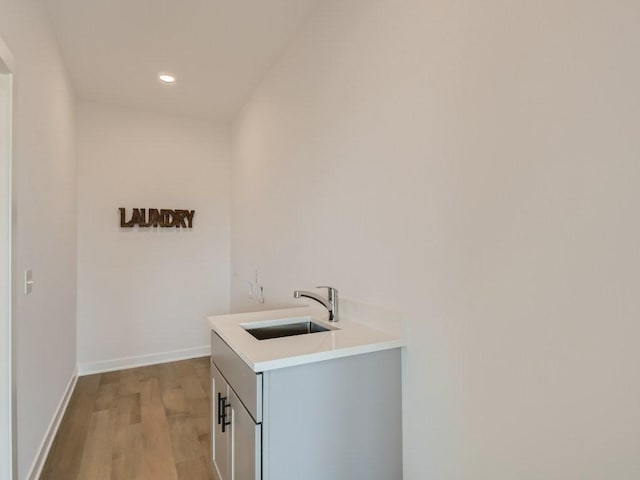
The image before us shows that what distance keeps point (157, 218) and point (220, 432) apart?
2.78 metres

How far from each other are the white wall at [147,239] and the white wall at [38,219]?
63cm

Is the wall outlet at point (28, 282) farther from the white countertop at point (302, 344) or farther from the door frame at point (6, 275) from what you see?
the white countertop at point (302, 344)

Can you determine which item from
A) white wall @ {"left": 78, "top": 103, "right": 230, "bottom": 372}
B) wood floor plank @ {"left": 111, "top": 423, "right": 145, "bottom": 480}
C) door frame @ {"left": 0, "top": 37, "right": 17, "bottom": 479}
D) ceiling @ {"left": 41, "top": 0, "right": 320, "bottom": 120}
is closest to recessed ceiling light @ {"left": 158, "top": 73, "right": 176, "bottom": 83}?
ceiling @ {"left": 41, "top": 0, "right": 320, "bottom": 120}

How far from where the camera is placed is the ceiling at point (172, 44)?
220 cm

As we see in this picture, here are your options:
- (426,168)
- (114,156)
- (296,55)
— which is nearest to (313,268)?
(426,168)

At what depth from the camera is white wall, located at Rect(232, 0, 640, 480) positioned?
845 mm

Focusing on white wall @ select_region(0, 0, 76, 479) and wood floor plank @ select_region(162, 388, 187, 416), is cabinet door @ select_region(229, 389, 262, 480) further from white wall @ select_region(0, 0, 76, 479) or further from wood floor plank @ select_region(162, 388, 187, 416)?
wood floor plank @ select_region(162, 388, 187, 416)

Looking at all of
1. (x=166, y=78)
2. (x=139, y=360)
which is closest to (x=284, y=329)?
(x=166, y=78)

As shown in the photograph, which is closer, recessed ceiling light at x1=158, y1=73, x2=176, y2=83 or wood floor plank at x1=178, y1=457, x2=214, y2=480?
wood floor plank at x1=178, y1=457, x2=214, y2=480

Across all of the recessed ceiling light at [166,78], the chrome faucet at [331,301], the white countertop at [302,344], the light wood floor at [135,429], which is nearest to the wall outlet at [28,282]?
the white countertop at [302,344]

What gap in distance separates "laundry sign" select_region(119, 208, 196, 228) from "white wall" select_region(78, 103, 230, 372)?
→ 55mm

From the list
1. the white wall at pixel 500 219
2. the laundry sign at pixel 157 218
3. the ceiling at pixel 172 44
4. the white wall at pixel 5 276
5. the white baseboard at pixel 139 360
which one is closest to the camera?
the white wall at pixel 500 219

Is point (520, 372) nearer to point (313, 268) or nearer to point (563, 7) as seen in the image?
point (563, 7)

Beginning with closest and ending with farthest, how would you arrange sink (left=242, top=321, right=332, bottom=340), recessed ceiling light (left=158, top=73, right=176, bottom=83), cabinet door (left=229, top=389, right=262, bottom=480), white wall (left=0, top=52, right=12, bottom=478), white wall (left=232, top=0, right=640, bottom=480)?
white wall (left=232, top=0, right=640, bottom=480), cabinet door (left=229, top=389, right=262, bottom=480), white wall (left=0, top=52, right=12, bottom=478), sink (left=242, top=321, right=332, bottom=340), recessed ceiling light (left=158, top=73, right=176, bottom=83)
